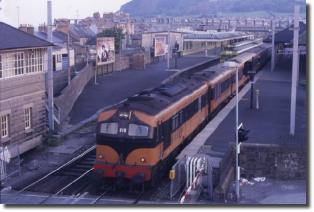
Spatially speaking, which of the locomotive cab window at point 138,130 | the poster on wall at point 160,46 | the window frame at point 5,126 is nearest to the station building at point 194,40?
the poster on wall at point 160,46

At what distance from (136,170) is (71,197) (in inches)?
82.6

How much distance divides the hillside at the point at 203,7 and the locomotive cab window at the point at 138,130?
40.9 meters

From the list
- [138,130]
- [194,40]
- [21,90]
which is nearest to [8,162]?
[21,90]

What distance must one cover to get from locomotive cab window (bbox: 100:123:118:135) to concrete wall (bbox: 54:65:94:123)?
31.9 feet

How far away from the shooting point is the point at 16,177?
17.8m

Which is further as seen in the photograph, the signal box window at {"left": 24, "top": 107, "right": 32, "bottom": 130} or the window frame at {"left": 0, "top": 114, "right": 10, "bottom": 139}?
the signal box window at {"left": 24, "top": 107, "right": 32, "bottom": 130}

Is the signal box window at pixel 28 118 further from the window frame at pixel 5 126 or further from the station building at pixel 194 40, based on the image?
the station building at pixel 194 40

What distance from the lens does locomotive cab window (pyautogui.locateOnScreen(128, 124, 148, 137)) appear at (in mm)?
15172

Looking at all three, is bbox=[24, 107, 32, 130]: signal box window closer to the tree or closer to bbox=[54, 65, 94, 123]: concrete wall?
bbox=[54, 65, 94, 123]: concrete wall

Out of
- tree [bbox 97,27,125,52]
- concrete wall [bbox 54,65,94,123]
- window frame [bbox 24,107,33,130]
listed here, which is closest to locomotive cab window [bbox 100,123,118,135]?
window frame [bbox 24,107,33,130]

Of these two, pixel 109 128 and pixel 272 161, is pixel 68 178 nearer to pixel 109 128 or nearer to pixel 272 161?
pixel 109 128

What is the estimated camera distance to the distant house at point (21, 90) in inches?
754

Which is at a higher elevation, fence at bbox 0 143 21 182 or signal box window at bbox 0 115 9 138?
signal box window at bbox 0 115 9 138

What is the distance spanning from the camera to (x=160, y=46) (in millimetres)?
45625
